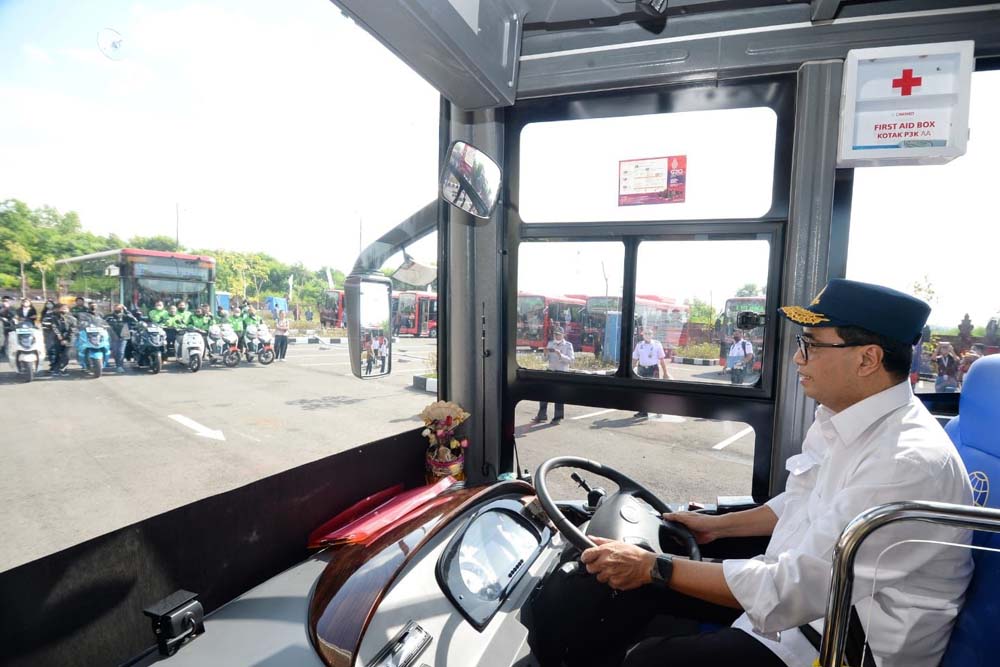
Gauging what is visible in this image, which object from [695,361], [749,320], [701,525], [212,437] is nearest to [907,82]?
[749,320]

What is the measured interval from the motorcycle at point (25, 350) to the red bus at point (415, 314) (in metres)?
1.42

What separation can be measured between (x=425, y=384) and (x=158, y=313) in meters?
Result: 1.54

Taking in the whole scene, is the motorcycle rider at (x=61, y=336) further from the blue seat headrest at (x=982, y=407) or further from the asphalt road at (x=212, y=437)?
the blue seat headrest at (x=982, y=407)

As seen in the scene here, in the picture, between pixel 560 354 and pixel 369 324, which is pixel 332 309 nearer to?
pixel 369 324

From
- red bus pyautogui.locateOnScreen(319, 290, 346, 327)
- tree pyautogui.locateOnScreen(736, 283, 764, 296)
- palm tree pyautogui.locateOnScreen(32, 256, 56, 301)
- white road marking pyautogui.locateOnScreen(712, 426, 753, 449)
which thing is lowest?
white road marking pyautogui.locateOnScreen(712, 426, 753, 449)

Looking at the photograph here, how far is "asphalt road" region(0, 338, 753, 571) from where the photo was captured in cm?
117

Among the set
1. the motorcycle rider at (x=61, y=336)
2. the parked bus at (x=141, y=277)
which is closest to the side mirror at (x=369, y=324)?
the parked bus at (x=141, y=277)

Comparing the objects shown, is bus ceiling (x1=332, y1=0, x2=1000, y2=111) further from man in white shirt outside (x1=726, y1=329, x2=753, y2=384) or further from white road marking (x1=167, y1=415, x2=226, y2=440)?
white road marking (x1=167, y1=415, x2=226, y2=440)

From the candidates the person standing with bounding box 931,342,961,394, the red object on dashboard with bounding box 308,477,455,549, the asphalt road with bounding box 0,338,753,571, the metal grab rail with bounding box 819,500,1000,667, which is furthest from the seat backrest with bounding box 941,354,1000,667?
the red object on dashboard with bounding box 308,477,455,549

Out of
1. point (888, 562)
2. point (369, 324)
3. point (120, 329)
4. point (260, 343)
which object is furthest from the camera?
point (369, 324)

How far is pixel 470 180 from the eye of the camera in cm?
232

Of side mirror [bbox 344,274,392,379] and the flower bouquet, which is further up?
side mirror [bbox 344,274,392,379]

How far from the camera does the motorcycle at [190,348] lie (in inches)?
61.0

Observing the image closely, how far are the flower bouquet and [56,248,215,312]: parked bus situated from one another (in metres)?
1.15
